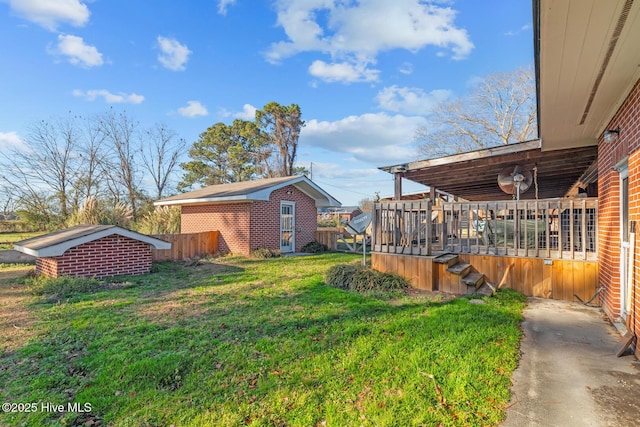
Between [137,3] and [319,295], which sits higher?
[137,3]

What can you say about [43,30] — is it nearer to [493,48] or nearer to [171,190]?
[493,48]

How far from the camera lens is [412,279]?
6.52 meters

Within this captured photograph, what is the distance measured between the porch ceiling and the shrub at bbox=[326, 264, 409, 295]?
9.99 ft

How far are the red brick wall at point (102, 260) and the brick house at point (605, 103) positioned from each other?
873 centimetres

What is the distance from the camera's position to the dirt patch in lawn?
368 cm

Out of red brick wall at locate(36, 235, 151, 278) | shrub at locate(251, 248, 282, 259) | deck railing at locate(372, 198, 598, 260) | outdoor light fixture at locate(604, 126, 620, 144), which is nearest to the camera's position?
outdoor light fixture at locate(604, 126, 620, 144)

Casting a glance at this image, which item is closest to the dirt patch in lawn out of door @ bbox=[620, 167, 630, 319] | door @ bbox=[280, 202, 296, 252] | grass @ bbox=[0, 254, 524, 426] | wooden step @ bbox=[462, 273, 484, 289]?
grass @ bbox=[0, 254, 524, 426]

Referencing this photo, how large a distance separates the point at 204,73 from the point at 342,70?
6069mm

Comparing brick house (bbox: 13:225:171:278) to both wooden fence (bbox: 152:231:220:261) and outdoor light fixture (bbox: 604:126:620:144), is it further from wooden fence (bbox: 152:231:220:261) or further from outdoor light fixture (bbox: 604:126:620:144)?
outdoor light fixture (bbox: 604:126:620:144)

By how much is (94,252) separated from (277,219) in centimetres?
672

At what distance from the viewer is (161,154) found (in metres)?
26.6

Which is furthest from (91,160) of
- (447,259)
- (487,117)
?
(487,117)

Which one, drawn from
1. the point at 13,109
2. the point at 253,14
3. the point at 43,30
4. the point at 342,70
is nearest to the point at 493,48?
the point at 342,70

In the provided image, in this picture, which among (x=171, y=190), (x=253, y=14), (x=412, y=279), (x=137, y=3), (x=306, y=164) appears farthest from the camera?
(x=306, y=164)
